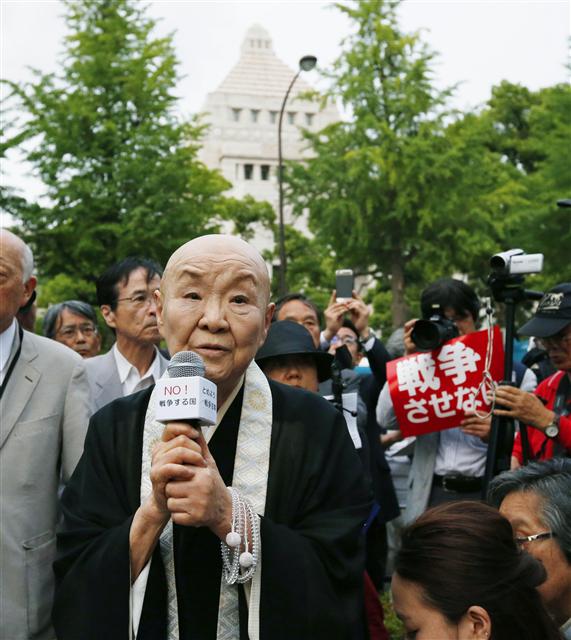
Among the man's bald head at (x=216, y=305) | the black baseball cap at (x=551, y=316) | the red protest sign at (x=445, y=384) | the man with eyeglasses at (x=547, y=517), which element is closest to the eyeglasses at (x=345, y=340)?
the red protest sign at (x=445, y=384)

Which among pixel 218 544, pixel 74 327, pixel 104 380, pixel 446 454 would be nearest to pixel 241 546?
pixel 218 544

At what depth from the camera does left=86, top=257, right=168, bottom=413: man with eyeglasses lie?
4219 millimetres

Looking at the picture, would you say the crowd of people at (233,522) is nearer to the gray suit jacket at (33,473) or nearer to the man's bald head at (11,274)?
the gray suit jacket at (33,473)

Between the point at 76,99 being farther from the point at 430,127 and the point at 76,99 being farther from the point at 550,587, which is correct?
the point at 550,587

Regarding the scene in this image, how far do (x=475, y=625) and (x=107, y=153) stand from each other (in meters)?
17.5

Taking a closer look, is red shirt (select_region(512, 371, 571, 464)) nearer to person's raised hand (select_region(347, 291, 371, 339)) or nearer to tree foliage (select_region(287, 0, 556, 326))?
person's raised hand (select_region(347, 291, 371, 339))

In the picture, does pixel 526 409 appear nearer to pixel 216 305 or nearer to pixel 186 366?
pixel 216 305

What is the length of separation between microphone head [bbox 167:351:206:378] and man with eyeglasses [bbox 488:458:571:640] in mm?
1260

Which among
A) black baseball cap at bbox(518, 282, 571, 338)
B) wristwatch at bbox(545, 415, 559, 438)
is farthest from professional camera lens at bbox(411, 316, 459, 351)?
wristwatch at bbox(545, 415, 559, 438)

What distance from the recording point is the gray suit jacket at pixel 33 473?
2729mm

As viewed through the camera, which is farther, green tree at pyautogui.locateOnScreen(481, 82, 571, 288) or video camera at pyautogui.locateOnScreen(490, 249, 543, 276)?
green tree at pyautogui.locateOnScreen(481, 82, 571, 288)

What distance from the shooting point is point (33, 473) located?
9.11 ft

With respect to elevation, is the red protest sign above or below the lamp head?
below

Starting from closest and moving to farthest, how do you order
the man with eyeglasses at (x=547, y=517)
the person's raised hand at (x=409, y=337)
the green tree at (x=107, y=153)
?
the man with eyeglasses at (x=547, y=517) < the person's raised hand at (x=409, y=337) < the green tree at (x=107, y=153)
